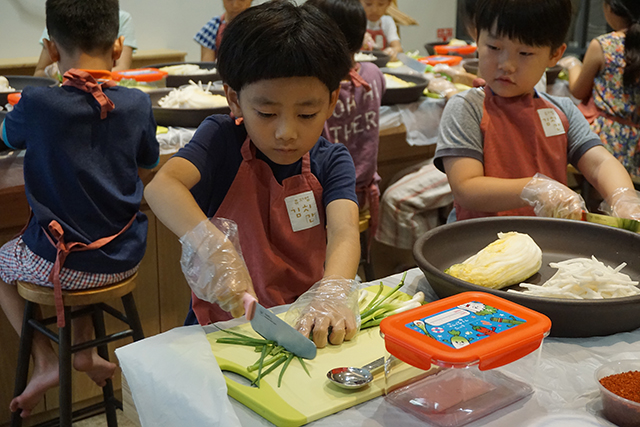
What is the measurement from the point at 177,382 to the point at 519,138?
1.38 meters

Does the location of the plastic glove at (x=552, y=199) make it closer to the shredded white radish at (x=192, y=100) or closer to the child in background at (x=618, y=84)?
the shredded white radish at (x=192, y=100)

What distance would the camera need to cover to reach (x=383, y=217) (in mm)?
3324

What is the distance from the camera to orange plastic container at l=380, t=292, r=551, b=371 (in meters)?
0.89

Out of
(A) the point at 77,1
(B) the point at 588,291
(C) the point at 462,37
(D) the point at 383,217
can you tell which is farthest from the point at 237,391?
(C) the point at 462,37

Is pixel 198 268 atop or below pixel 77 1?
below

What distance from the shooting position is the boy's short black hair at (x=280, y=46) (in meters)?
1.38

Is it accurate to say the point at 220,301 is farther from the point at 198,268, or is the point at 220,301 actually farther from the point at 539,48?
the point at 539,48

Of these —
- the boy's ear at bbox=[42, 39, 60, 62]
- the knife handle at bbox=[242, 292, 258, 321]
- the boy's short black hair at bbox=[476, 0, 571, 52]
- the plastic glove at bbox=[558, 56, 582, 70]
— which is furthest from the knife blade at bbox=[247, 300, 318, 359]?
the plastic glove at bbox=[558, 56, 582, 70]

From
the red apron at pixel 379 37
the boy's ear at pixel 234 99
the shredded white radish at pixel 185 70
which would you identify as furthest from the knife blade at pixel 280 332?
the red apron at pixel 379 37

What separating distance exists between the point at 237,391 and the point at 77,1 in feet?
5.86

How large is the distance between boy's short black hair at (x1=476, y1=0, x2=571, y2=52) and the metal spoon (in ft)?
3.72

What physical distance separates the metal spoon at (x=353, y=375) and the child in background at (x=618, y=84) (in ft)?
10.1

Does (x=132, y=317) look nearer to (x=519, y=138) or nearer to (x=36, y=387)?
(x=36, y=387)

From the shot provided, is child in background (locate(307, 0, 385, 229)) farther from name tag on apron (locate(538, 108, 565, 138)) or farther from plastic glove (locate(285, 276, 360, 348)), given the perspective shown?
A: plastic glove (locate(285, 276, 360, 348))
